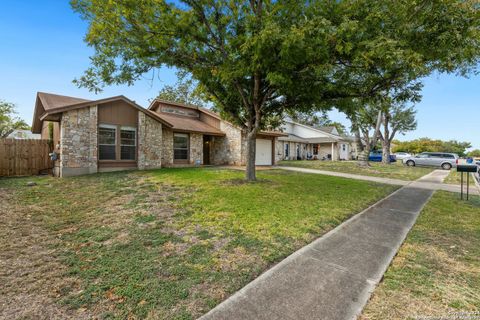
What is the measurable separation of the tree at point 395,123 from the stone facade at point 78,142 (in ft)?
94.0

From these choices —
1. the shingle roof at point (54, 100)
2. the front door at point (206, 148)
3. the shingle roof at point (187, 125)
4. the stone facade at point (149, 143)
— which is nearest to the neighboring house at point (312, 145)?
the front door at point (206, 148)

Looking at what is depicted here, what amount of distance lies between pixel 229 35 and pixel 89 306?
795 centimetres

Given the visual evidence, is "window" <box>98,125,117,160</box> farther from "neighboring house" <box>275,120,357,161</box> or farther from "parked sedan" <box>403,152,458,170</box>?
"parked sedan" <box>403,152,458,170</box>

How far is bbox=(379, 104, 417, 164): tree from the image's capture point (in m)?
27.6

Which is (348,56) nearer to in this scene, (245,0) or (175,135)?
(245,0)

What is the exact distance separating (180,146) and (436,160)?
25.9 m

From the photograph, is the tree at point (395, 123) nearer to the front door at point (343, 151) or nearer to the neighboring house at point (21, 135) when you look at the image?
the front door at point (343, 151)

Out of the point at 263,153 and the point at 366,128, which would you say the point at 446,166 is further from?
the point at 263,153

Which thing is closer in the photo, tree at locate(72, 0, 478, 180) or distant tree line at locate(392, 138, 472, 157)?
tree at locate(72, 0, 478, 180)

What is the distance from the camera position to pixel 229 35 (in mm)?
7707

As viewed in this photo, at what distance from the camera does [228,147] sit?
59.3 feet

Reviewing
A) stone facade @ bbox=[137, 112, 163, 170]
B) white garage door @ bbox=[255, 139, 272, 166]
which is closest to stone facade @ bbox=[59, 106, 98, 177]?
stone facade @ bbox=[137, 112, 163, 170]

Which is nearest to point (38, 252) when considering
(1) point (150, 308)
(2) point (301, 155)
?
(1) point (150, 308)

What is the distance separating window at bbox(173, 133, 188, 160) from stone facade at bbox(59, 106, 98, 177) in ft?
16.6
